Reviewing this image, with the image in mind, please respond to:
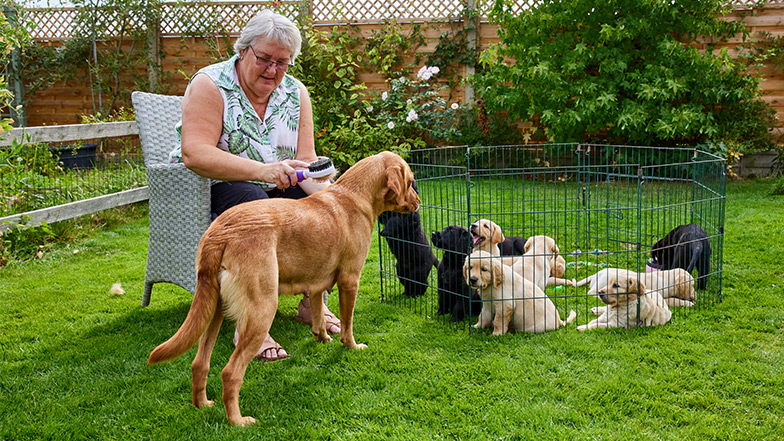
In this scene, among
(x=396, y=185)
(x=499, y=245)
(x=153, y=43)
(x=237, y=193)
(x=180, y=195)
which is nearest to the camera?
(x=396, y=185)

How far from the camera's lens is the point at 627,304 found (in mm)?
3525

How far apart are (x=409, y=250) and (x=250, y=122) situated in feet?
5.03

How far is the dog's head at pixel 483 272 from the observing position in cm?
352

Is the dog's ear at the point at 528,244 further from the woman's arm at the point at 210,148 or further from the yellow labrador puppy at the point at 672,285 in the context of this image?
the woman's arm at the point at 210,148

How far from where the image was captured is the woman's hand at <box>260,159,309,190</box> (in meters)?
2.86

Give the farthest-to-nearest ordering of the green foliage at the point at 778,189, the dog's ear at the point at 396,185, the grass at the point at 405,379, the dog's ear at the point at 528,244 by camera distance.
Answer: the green foliage at the point at 778,189, the dog's ear at the point at 528,244, the dog's ear at the point at 396,185, the grass at the point at 405,379

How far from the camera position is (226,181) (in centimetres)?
331

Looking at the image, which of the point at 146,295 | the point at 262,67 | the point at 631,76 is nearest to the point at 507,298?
the point at 262,67

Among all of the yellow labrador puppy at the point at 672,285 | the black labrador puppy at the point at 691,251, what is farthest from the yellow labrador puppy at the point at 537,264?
the black labrador puppy at the point at 691,251

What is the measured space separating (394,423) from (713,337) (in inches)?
82.8

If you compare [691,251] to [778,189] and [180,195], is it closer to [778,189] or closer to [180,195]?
[180,195]

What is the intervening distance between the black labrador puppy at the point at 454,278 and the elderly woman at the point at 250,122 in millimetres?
797

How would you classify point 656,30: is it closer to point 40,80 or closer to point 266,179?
point 266,179

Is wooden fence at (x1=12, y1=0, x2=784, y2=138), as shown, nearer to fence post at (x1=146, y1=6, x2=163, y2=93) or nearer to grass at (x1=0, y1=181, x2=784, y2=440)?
fence post at (x1=146, y1=6, x2=163, y2=93)
